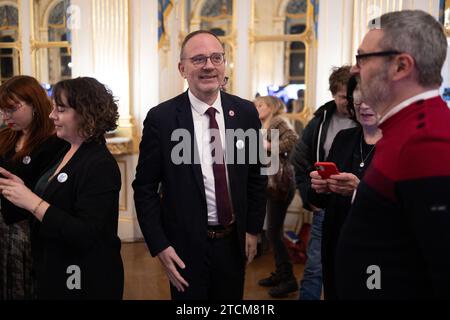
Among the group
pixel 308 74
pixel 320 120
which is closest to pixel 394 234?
pixel 320 120

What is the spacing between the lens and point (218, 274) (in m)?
2.11

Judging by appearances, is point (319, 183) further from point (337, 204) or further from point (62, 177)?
point (62, 177)

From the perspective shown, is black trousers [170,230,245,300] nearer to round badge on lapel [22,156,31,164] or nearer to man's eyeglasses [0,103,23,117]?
round badge on lapel [22,156,31,164]

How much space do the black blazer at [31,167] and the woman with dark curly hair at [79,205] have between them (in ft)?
1.14

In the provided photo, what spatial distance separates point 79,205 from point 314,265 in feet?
5.72

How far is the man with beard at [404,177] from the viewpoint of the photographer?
1051 mm

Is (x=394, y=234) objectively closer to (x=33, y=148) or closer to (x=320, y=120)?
(x=320, y=120)

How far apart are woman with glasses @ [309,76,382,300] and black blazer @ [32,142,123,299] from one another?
93cm

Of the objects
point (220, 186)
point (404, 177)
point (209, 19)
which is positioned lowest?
point (220, 186)

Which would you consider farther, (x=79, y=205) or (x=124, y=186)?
(x=124, y=186)

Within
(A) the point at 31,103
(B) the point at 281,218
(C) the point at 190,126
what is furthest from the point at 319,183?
(B) the point at 281,218

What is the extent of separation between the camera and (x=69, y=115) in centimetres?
194

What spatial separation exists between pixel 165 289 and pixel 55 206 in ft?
7.51

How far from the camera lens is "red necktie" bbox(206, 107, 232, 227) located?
207 cm
